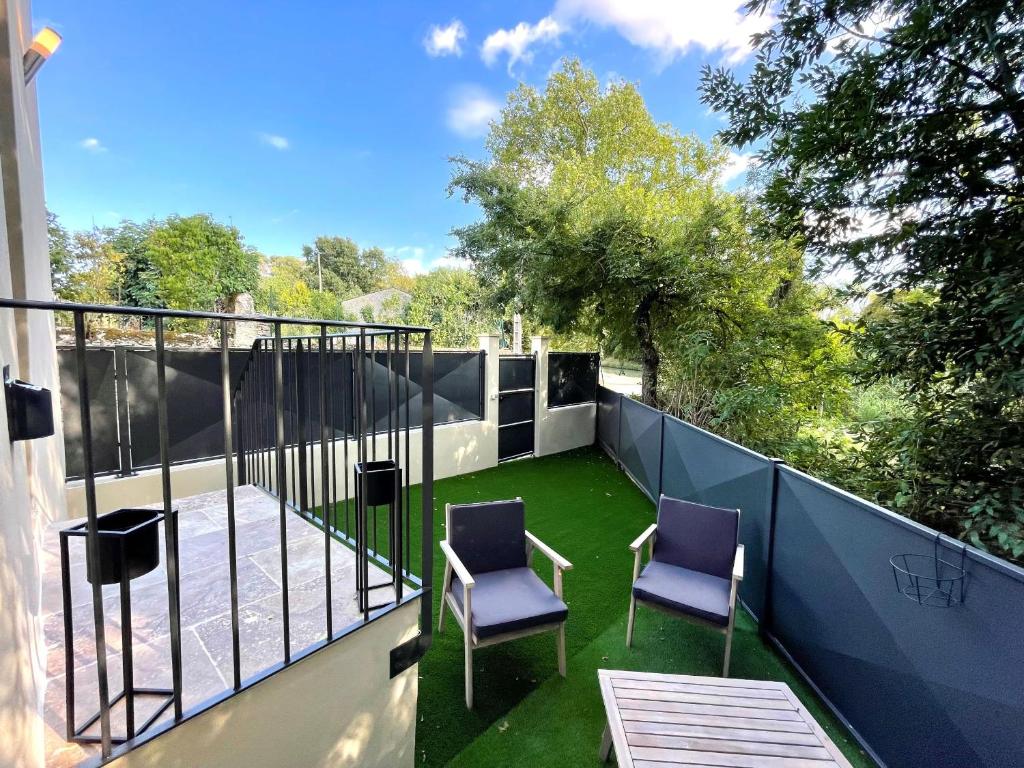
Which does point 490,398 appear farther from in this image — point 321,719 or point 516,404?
point 321,719

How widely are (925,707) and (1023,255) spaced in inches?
81.8

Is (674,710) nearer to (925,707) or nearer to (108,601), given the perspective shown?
(925,707)

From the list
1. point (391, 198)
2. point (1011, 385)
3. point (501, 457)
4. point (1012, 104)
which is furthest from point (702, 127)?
point (391, 198)

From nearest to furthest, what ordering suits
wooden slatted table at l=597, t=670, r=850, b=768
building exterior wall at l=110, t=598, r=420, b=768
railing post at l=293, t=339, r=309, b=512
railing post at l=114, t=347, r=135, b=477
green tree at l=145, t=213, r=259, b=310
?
building exterior wall at l=110, t=598, r=420, b=768, wooden slatted table at l=597, t=670, r=850, b=768, railing post at l=293, t=339, r=309, b=512, railing post at l=114, t=347, r=135, b=477, green tree at l=145, t=213, r=259, b=310

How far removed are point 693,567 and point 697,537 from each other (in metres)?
0.22

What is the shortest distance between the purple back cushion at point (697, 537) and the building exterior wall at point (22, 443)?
3223 mm

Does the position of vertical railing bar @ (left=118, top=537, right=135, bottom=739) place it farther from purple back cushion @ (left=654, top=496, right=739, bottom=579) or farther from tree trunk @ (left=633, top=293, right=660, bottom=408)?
tree trunk @ (left=633, top=293, right=660, bottom=408)

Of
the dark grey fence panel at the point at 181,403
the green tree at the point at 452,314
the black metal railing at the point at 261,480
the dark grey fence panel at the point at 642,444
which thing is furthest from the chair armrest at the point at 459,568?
the green tree at the point at 452,314

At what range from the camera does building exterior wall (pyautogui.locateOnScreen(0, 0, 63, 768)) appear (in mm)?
1012

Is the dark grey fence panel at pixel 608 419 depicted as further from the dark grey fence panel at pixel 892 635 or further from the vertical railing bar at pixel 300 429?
the vertical railing bar at pixel 300 429

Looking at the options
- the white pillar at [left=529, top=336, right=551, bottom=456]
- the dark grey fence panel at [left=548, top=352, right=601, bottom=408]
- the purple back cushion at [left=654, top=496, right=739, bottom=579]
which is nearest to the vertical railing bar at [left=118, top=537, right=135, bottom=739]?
the purple back cushion at [left=654, top=496, right=739, bottom=579]

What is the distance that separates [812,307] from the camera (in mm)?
6309

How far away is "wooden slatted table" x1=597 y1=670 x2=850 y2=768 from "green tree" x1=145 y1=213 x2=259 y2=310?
1670 cm

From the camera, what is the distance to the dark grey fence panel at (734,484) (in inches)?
124
